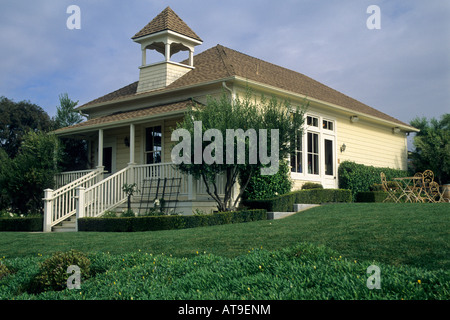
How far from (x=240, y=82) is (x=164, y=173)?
382cm

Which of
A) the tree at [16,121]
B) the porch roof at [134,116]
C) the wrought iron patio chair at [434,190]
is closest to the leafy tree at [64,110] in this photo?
the tree at [16,121]

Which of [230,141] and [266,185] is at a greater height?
[230,141]

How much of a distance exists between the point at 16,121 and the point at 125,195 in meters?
18.8

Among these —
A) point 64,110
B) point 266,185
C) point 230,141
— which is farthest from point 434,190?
point 64,110

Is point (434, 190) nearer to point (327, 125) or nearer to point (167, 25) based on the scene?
point (327, 125)

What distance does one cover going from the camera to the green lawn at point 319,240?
249 inches

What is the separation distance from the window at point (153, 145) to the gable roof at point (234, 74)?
58.0 inches

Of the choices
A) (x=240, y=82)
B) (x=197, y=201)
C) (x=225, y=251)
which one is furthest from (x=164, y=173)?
(x=225, y=251)

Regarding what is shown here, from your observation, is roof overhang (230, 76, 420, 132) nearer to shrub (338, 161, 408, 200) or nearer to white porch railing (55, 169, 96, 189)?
shrub (338, 161, 408, 200)

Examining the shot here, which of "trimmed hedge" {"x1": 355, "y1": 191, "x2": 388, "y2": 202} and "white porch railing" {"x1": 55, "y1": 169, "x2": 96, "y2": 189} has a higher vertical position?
"white porch railing" {"x1": 55, "y1": 169, "x2": 96, "y2": 189}

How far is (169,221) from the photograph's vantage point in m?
11.6

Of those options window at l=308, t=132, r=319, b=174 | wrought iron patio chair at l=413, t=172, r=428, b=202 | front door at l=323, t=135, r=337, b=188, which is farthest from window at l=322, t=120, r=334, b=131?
wrought iron patio chair at l=413, t=172, r=428, b=202

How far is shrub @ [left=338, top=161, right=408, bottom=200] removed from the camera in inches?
710
